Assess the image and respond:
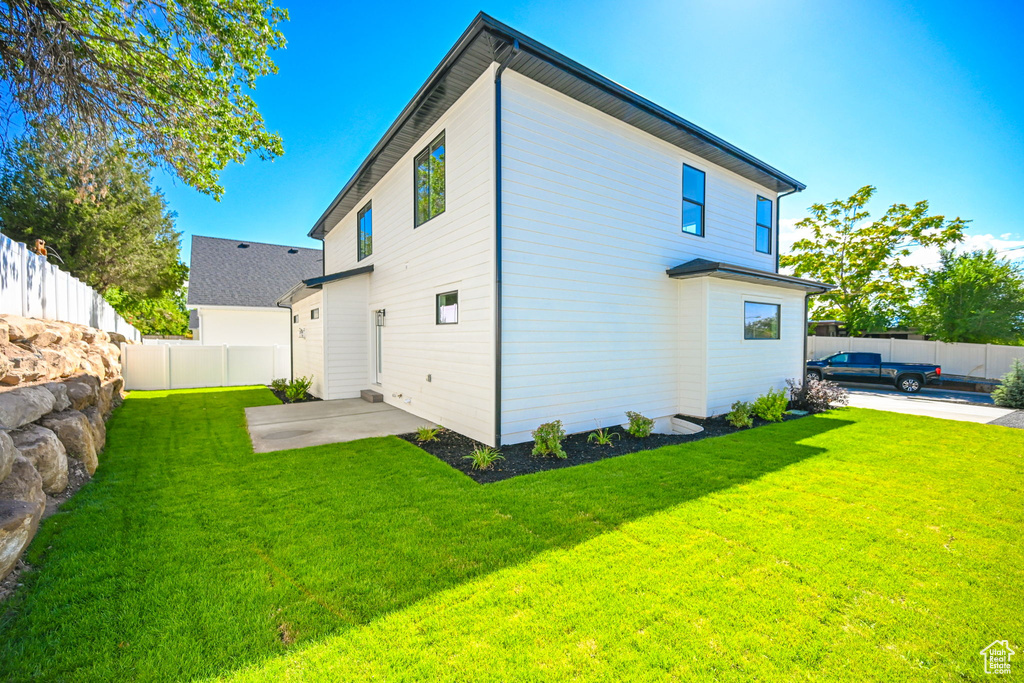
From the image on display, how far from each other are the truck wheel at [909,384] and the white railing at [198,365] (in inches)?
853

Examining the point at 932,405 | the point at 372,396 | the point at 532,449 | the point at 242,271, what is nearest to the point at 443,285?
the point at 532,449

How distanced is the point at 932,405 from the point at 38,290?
19.0 metres

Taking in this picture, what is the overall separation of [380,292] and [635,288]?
20.1 feet

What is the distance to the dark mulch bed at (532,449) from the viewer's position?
200 inches

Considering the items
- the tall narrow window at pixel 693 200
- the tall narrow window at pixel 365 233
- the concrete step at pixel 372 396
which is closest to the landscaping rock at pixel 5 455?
the concrete step at pixel 372 396

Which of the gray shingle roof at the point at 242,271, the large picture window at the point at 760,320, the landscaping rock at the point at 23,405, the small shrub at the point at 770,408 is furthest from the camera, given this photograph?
the gray shingle roof at the point at 242,271

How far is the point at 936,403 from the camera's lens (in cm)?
1068

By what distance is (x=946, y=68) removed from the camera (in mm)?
9680

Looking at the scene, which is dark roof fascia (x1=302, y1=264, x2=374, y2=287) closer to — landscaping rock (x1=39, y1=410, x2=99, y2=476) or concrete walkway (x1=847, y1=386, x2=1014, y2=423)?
landscaping rock (x1=39, y1=410, x2=99, y2=476)

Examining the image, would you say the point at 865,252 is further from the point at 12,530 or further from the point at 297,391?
the point at 12,530

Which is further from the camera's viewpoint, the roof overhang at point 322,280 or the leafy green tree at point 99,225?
the leafy green tree at point 99,225

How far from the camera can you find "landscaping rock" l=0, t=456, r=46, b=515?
9.21 ft

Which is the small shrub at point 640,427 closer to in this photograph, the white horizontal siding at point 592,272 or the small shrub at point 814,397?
the white horizontal siding at point 592,272

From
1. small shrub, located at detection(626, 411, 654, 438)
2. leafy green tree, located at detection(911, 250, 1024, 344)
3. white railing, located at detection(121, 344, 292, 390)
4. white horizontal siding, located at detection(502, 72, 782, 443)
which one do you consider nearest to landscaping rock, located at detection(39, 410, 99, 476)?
white horizontal siding, located at detection(502, 72, 782, 443)
